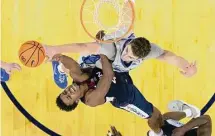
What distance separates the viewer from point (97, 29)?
309 centimetres

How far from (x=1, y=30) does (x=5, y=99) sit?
0.44m

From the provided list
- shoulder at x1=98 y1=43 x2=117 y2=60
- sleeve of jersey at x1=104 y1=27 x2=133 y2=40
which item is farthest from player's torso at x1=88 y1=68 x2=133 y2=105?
sleeve of jersey at x1=104 y1=27 x2=133 y2=40

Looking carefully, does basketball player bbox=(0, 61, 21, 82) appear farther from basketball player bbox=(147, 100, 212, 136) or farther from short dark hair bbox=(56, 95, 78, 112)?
basketball player bbox=(147, 100, 212, 136)

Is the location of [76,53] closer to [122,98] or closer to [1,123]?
[122,98]

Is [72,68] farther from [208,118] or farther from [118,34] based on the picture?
[208,118]

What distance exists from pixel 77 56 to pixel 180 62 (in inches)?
26.3

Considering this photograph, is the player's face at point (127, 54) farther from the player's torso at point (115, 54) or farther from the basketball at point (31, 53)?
the basketball at point (31, 53)

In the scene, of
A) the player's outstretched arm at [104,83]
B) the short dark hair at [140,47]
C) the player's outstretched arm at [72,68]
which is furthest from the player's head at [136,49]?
the player's outstretched arm at [72,68]

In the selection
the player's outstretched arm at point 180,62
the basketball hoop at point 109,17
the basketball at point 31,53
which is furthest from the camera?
the player's outstretched arm at point 180,62

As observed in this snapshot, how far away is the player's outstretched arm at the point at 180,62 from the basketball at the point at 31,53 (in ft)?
2.46

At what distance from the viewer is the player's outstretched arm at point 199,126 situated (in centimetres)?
313

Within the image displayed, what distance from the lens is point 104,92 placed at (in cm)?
305

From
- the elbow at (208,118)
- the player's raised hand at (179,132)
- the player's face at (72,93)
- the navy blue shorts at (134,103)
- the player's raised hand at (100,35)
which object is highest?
the player's raised hand at (100,35)

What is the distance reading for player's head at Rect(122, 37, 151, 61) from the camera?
9.87 ft
